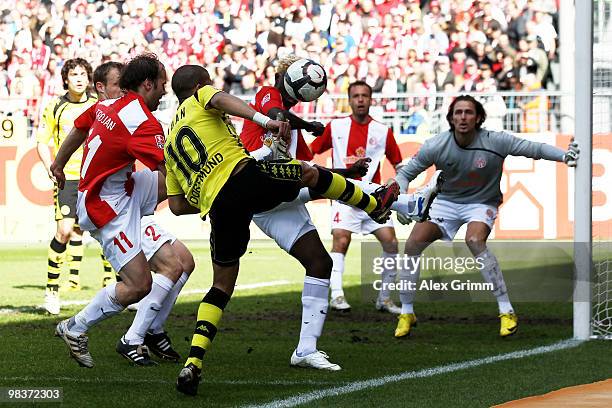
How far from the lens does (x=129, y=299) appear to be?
23.5ft

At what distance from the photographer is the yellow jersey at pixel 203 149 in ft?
21.5

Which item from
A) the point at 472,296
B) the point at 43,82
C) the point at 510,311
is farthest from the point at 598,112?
the point at 43,82

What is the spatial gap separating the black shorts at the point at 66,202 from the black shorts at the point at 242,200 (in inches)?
214

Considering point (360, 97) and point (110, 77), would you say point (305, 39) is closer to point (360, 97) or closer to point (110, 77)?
point (360, 97)

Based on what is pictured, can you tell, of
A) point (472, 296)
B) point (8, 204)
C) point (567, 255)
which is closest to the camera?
point (472, 296)

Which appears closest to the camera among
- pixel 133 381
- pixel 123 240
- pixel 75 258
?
pixel 133 381

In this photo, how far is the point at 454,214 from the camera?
32.1 feet

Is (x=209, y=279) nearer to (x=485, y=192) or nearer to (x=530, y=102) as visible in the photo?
(x=485, y=192)

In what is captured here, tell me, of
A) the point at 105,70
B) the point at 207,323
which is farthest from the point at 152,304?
the point at 105,70

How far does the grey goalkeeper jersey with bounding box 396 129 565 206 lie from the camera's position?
375 inches

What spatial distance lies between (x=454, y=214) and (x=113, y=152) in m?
3.50

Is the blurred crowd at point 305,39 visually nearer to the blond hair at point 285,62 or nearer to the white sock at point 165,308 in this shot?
the blond hair at point 285,62

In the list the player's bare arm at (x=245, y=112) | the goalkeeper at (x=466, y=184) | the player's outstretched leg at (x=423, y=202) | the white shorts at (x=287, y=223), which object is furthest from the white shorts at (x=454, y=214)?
the player's bare arm at (x=245, y=112)

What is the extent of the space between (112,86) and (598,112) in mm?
4231
